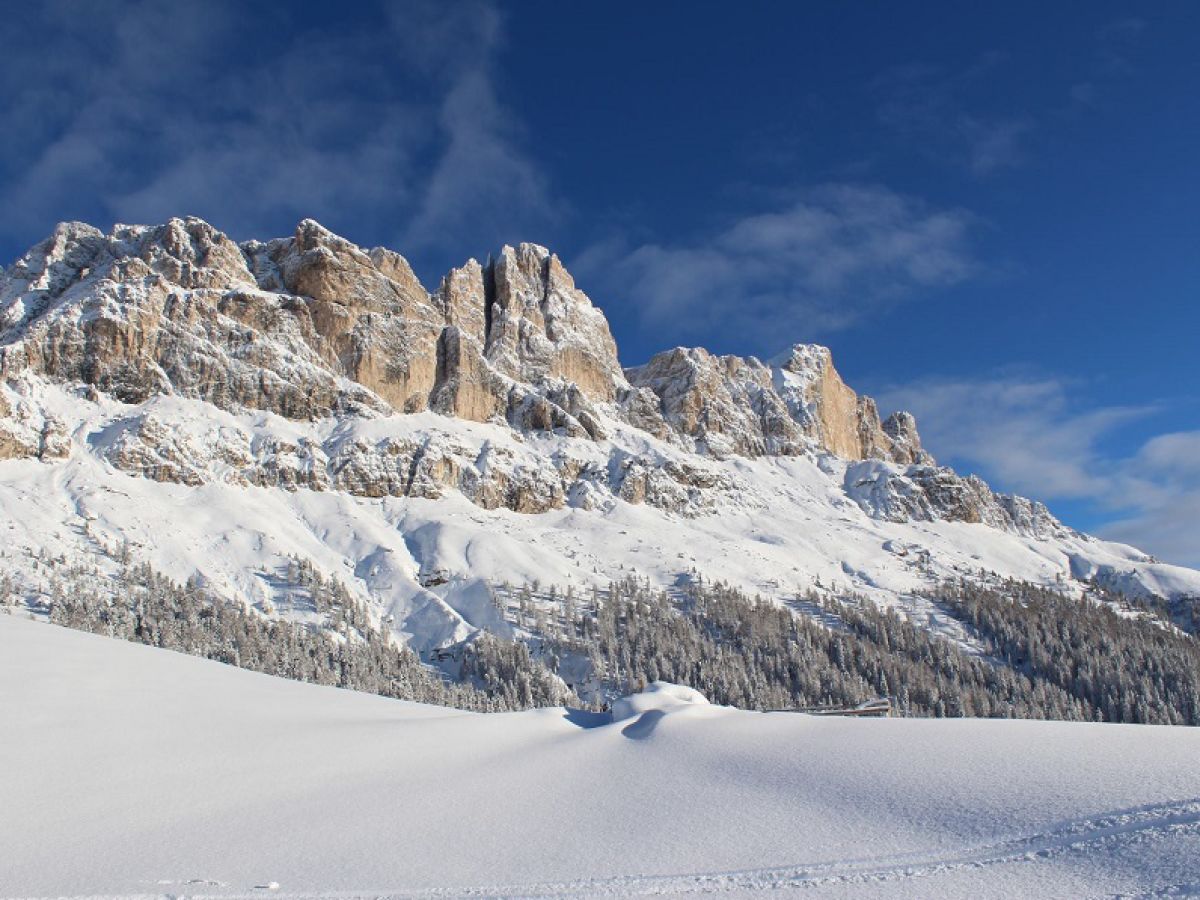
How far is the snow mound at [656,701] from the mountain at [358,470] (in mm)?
75089

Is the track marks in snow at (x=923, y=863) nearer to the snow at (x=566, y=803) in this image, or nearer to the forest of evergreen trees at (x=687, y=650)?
the snow at (x=566, y=803)

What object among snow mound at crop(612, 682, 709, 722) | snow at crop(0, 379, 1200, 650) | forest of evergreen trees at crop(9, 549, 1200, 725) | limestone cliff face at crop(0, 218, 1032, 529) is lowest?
snow mound at crop(612, 682, 709, 722)

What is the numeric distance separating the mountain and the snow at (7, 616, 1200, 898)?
7525cm

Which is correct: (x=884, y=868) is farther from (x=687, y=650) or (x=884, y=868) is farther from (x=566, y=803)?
(x=687, y=650)

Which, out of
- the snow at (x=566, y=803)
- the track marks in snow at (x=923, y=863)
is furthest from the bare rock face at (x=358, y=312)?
the track marks in snow at (x=923, y=863)

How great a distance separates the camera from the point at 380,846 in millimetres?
10562

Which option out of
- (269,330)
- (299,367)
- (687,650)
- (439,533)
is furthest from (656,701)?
(269,330)

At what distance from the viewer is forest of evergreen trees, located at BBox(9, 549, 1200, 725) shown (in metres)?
77.2

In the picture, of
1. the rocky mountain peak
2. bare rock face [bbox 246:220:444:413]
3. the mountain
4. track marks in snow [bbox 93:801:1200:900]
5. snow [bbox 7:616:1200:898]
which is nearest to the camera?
track marks in snow [bbox 93:801:1200:900]

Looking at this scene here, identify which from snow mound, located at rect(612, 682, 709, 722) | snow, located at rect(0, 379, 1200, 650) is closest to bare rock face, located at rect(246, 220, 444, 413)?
snow, located at rect(0, 379, 1200, 650)

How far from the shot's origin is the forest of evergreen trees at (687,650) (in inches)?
3039

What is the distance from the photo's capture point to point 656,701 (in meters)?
20.2

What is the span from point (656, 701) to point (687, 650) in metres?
76.5

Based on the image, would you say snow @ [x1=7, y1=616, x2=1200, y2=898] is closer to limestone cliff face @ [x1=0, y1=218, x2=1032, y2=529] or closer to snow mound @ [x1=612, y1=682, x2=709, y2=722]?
snow mound @ [x1=612, y1=682, x2=709, y2=722]
